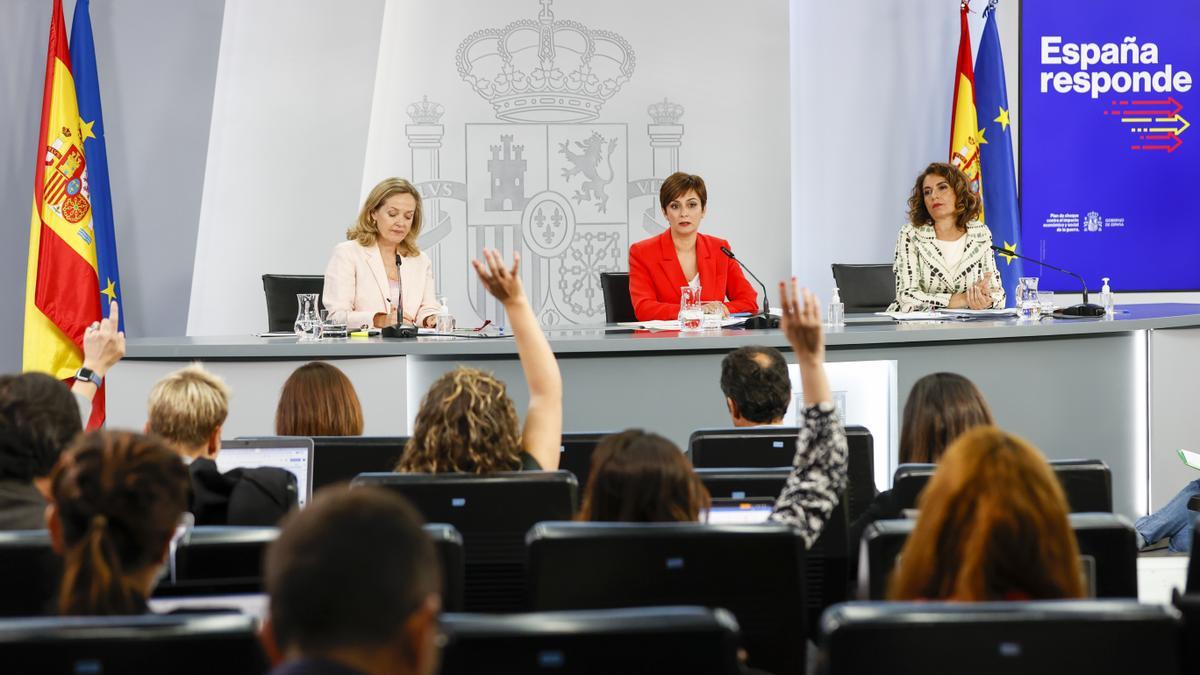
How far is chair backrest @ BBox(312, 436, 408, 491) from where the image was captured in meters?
2.98

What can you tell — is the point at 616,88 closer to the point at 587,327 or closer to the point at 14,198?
the point at 587,327

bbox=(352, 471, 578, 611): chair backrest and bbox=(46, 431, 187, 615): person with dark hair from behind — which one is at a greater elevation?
bbox=(46, 431, 187, 615): person with dark hair from behind

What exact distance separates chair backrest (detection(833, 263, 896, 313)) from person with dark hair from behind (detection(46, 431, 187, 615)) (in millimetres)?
4595

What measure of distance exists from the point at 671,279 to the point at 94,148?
10.1 ft

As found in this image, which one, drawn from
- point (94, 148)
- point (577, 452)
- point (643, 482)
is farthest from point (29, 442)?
point (94, 148)

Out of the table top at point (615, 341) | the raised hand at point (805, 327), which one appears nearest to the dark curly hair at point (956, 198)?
the table top at point (615, 341)

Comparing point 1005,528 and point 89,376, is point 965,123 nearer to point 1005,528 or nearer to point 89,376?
point 89,376

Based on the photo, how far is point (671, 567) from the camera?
5.82ft

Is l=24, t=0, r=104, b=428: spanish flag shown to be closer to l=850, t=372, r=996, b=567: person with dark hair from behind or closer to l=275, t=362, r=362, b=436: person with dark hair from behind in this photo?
l=275, t=362, r=362, b=436: person with dark hair from behind

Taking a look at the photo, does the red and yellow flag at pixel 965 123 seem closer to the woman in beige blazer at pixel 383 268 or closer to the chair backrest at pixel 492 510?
the woman in beige blazer at pixel 383 268

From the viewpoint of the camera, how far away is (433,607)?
104 centimetres

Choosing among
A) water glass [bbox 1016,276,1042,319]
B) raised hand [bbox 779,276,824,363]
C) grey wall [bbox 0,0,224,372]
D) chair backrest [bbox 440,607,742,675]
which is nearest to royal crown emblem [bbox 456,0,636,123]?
grey wall [bbox 0,0,224,372]

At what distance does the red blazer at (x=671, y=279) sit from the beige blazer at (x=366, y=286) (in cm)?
93

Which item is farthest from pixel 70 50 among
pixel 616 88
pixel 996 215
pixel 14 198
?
pixel 996 215
